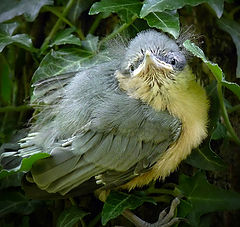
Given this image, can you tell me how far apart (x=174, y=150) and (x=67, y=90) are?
376 millimetres

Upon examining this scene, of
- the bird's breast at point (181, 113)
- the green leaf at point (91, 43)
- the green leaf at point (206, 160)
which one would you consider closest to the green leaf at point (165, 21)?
the bird's breast at point (181, 113)

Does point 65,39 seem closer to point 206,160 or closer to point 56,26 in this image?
point 56,26

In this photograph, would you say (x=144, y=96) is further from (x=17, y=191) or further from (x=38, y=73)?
(x=17, y=191)

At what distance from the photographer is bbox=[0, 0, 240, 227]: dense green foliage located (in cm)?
150

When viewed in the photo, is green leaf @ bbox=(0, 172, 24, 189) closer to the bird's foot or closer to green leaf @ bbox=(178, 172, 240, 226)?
the bird's foot

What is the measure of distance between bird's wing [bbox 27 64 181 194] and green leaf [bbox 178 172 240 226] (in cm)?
21

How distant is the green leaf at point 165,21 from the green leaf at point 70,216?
2.03 ft

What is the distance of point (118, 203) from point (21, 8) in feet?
2.42

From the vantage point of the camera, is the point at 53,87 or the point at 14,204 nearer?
the point at 53,87

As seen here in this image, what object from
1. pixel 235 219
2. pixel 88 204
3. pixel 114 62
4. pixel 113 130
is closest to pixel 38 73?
pixel 114 62

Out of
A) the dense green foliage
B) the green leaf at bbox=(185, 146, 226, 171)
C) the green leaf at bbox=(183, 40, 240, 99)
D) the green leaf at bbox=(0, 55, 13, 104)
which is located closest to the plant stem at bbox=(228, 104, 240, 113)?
the dense green foliage

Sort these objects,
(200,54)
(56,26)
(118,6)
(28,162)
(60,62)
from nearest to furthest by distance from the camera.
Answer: (200,54), (28,162), (118,6), (60,62), (56,26)

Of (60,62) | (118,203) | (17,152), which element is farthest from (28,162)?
(60,62)

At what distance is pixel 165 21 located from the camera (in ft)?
4.74
